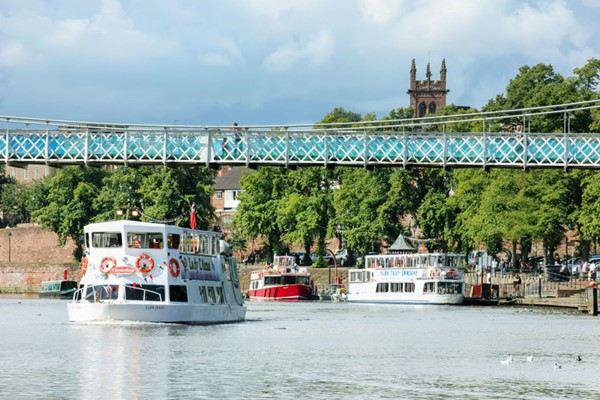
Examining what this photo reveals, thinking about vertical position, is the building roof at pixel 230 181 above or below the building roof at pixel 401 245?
above

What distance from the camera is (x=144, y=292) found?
68625mm

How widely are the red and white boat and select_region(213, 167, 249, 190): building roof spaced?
63.8 meters

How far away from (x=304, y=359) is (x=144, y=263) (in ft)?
52.6

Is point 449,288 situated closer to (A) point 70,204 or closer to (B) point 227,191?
(A) point 70,204

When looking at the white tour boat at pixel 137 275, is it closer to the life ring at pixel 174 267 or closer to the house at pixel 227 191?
the life ring at pixel 174 267

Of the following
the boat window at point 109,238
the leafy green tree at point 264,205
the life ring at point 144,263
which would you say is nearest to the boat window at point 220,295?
the life ring at point 144,263

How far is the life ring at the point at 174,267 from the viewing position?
6869cm

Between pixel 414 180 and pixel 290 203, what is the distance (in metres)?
14.7

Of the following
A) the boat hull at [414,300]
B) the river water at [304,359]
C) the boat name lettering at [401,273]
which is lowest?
the river water at [304,359]

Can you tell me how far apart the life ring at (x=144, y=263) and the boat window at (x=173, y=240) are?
1238 millimetres

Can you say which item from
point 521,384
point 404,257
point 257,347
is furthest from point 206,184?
point 521,384

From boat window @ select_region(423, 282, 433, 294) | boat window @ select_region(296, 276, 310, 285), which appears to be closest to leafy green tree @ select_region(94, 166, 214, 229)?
boat window @ select_region(296, 276, 310, 285)

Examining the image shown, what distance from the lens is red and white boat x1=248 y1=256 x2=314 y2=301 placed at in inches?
4899

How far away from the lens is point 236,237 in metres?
162
